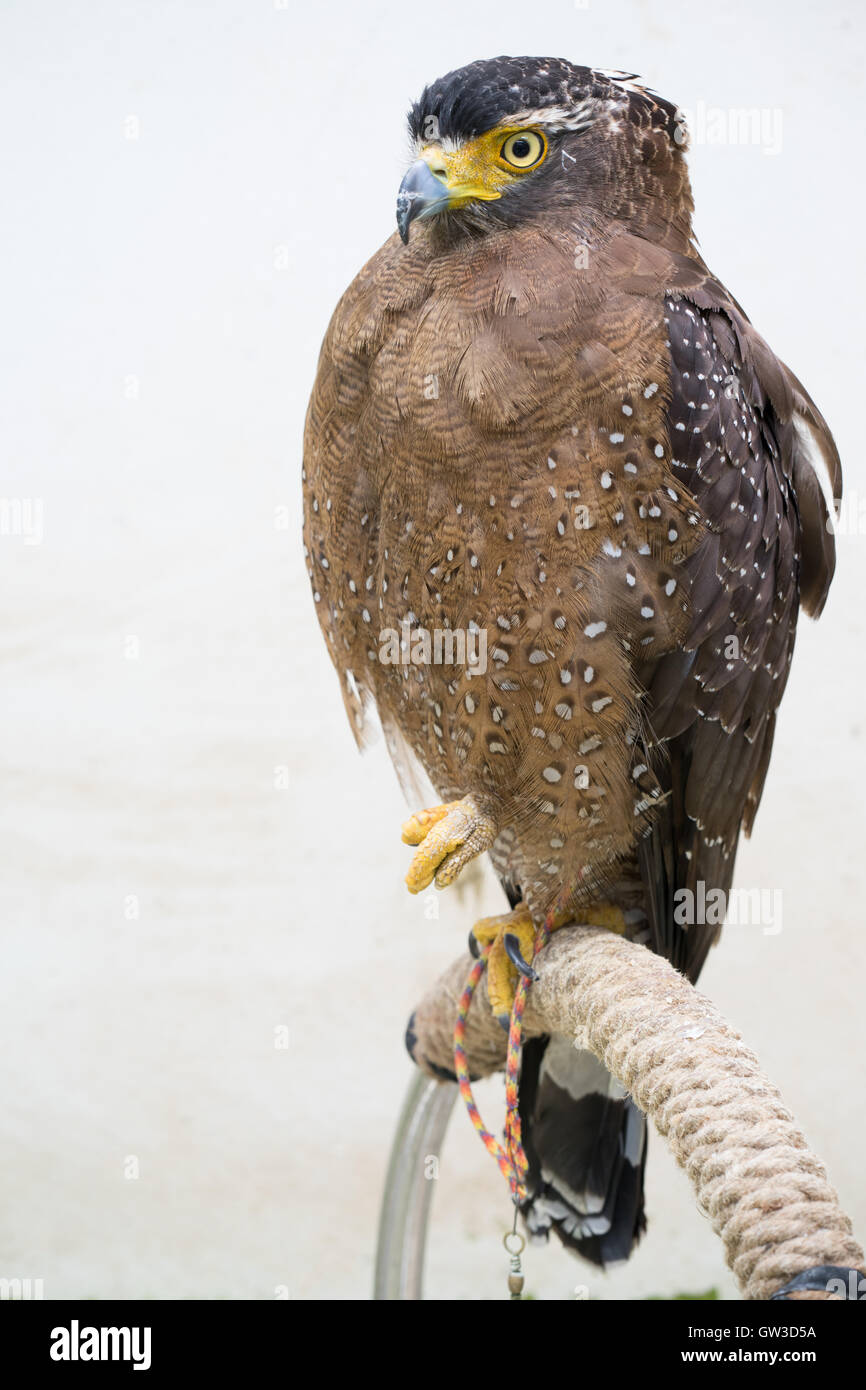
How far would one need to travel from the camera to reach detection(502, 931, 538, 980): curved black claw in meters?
1.79

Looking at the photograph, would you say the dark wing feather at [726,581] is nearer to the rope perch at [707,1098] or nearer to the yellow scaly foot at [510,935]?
the yellow scaly foot at [510,935]

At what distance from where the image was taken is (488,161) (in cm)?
153

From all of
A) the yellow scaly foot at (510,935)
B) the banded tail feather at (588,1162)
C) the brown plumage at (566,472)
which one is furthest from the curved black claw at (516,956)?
the banded tail feather at (588,1162)

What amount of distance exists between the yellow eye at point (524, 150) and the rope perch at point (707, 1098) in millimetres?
1112

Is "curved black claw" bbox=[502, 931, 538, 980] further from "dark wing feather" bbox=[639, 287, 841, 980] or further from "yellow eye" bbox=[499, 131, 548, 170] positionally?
"yellow eye" bbox=[499, 131, 548, 170]

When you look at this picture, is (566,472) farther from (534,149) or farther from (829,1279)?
(829,1279)

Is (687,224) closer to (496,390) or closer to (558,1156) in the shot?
(496,390)

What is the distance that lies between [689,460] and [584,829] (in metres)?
0.57

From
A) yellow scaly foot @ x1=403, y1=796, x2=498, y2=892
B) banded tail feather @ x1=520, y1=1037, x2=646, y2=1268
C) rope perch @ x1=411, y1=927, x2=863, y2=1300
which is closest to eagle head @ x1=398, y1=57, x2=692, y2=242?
yellow scaly foot @ x1=403, y1=796, x2=498, y2=892

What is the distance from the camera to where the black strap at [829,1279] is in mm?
957

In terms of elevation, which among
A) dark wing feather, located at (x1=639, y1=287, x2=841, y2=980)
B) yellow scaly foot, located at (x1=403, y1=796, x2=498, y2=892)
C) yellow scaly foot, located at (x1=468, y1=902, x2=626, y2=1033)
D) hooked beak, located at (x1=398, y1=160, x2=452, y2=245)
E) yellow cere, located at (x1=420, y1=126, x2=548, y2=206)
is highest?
yellow cere, located at (x1=420, y1=126, x2=548, y2=206)

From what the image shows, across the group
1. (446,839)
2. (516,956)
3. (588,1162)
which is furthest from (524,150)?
(588,1162)

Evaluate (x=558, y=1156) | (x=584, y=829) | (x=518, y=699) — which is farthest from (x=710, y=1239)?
(x=518, y=699)

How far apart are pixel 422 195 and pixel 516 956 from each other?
3.70ft
